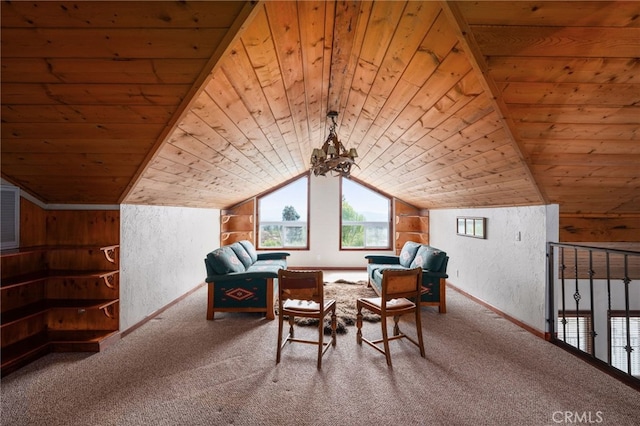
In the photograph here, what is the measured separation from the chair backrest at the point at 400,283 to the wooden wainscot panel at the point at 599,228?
2054mm

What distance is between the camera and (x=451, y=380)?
89.4 inches

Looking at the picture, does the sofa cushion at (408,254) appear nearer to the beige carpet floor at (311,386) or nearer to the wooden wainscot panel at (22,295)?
the beige carpet floor at (311,386)

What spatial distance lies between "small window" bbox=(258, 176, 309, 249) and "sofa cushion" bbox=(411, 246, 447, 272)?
3.23 meters

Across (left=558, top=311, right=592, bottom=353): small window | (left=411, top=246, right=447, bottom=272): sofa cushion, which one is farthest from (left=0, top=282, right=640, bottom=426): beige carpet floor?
(left=558, top=311, right=592, bottom=353): small window

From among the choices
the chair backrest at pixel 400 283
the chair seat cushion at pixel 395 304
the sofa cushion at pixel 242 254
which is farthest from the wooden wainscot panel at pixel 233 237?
the chair backrest at pixel 400 283

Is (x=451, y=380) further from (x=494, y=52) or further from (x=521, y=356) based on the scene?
(x=494, y=52)

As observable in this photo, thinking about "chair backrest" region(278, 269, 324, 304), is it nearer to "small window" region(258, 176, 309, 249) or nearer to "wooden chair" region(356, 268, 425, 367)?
"wooden chair" region(356, 268, 425, 367)

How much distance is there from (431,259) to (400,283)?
1696mm

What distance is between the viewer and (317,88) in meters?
2.49

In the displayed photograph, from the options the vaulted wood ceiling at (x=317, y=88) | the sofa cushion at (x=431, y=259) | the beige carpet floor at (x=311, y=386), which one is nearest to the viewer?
the vaulted wood ceiling at (x=317, y=88)

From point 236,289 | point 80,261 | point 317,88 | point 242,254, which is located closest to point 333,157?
point 317,88

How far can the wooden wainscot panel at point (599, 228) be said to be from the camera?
10.8 feet

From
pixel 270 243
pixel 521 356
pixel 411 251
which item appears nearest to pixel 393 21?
pixel 521 356

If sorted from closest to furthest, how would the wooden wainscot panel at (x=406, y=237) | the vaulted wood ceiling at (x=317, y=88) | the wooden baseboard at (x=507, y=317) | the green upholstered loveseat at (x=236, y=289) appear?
the vaulted wood ceiling at (x=317, y=88)
the wooden baseboard at (x=507, y=317)
the green upholstered loveseat at (x=236, y=289)
the wooden wainscot panel at (x=406, y=237)
